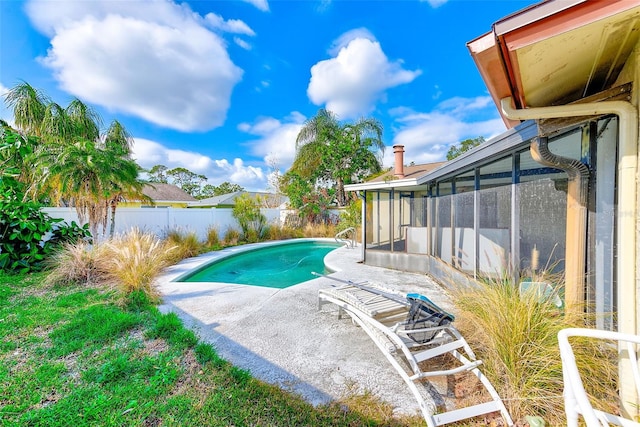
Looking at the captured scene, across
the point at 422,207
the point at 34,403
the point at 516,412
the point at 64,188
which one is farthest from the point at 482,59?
the point at 64,188

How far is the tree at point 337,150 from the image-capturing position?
19.9m

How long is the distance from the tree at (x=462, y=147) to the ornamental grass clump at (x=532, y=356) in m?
27.8

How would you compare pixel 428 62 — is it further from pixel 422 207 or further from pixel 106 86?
pixel 106 86

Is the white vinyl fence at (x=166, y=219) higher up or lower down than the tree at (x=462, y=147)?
lower down

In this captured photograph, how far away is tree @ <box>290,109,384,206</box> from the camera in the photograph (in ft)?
65.2

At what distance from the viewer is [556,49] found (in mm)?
1799

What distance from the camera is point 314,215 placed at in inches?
696

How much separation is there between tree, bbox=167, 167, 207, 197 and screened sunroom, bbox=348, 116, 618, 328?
49.5 meters

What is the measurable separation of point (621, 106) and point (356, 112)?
19693 millimetres

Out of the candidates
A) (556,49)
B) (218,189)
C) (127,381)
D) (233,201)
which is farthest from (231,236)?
(218,189)

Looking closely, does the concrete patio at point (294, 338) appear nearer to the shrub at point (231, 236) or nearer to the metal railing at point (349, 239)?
the metal railing at point (349, 239)

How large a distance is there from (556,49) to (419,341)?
2.92m

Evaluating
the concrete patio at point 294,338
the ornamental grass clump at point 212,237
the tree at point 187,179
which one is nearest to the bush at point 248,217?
the ornamental grass clump at point 212,237

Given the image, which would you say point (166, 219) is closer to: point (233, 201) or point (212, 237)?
point (212, 237)
